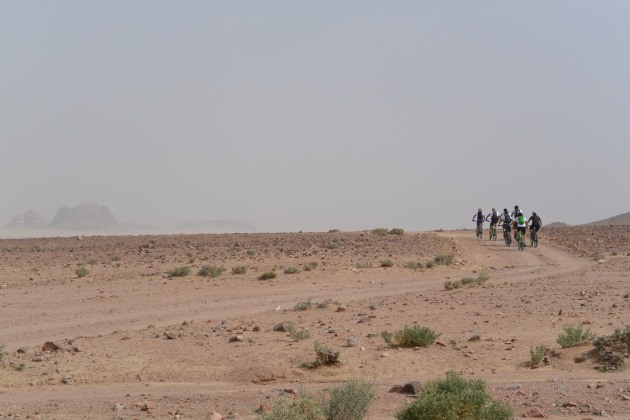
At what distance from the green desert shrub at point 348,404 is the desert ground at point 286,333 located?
77cm

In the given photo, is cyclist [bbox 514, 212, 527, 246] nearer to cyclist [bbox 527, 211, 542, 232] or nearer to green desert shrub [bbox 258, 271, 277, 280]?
cyclist [bbox 527, 211, 542, 232]

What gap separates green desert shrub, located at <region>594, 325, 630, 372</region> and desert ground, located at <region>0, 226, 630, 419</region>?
18 centimetres

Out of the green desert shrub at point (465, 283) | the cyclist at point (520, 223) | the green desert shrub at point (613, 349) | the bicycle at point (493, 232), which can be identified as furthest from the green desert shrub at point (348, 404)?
the bicycle at point (493, 232)

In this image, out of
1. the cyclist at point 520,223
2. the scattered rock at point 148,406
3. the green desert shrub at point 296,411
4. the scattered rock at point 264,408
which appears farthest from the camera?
the cyclist at point 520,223

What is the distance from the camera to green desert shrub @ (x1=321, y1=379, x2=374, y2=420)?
9195 millimetres

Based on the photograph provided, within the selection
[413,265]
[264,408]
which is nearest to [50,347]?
[264,408]

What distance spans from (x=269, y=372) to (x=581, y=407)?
5.08 m

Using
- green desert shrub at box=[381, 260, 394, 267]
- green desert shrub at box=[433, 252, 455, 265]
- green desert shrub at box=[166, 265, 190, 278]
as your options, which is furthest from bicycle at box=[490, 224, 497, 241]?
green desert shrub at box=[166, 265, 190, 278]

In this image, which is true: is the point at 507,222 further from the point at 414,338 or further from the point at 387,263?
the point at 414,338

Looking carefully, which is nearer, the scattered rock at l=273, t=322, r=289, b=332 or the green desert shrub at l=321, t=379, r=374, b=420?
the green desert shrub at l=321, t=379, r=374, b=420

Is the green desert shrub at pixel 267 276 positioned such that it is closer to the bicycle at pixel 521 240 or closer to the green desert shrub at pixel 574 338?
the bicycle at pixel 521 240

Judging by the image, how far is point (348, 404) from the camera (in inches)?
364

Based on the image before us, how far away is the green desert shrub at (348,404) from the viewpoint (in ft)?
30.2

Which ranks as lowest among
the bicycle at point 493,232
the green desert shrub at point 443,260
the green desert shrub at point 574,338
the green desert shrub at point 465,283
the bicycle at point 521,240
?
the green desert shrub at point 574,338
